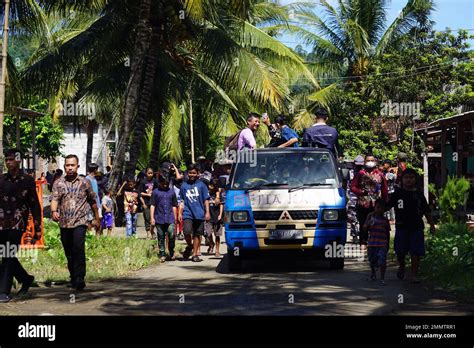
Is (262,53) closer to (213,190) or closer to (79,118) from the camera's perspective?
(79,118)

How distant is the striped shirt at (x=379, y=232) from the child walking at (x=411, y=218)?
0.58 ft

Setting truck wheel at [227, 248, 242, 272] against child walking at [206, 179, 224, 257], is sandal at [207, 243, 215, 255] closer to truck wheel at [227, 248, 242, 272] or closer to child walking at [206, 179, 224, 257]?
child walking at [206, 179, 224, 257]

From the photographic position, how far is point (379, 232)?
39.4 feet

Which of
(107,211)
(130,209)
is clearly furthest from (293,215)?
(107,211)

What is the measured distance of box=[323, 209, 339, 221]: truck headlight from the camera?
42.5 feet

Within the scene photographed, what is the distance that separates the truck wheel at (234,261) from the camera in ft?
43.2

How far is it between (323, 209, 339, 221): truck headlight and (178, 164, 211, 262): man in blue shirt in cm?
293

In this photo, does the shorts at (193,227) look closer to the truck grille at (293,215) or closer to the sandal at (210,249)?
the sandal at (210,249)

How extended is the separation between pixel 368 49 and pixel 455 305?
29268mm

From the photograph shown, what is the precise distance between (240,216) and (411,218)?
9.01ft

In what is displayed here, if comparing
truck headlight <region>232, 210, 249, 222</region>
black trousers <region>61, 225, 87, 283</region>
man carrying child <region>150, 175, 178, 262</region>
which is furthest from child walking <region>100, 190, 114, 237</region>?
black trousers <region>61, 225, 87, 283</region>
